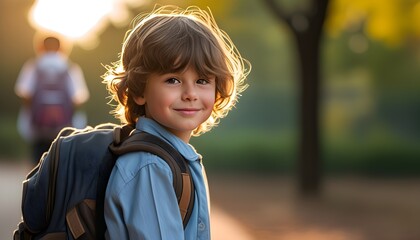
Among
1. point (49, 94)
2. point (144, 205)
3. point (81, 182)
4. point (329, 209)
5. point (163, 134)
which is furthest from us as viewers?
point (329, 209)

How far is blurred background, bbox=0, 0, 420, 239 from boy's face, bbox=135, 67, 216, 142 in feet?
27.0

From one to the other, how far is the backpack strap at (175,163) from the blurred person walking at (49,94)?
21.2ft

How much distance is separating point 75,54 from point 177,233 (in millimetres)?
27261

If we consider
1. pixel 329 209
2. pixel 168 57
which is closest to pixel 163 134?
pixel 168 57

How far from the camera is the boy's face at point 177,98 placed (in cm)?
287

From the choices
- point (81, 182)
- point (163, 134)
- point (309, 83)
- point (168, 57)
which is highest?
point (168, 57)

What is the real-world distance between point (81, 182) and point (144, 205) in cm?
23

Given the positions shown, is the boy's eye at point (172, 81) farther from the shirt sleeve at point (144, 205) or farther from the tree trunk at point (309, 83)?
the tree trunk at point (309, 83)

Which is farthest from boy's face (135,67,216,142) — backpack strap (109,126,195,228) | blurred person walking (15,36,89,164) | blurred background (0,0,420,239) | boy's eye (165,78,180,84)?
blurred background (0,0,420,239)

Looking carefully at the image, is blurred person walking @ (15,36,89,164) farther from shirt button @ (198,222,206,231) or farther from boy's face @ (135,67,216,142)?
shirt button @ (198,222,206,231)

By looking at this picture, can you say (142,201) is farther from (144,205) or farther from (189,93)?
(189,93)

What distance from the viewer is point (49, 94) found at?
30.1ft

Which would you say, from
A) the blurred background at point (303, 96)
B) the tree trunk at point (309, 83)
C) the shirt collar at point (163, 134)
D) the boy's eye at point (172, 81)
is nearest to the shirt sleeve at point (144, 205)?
the shirt collar at point (163, 134)

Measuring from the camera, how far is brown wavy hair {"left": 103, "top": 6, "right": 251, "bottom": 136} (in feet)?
9.37
